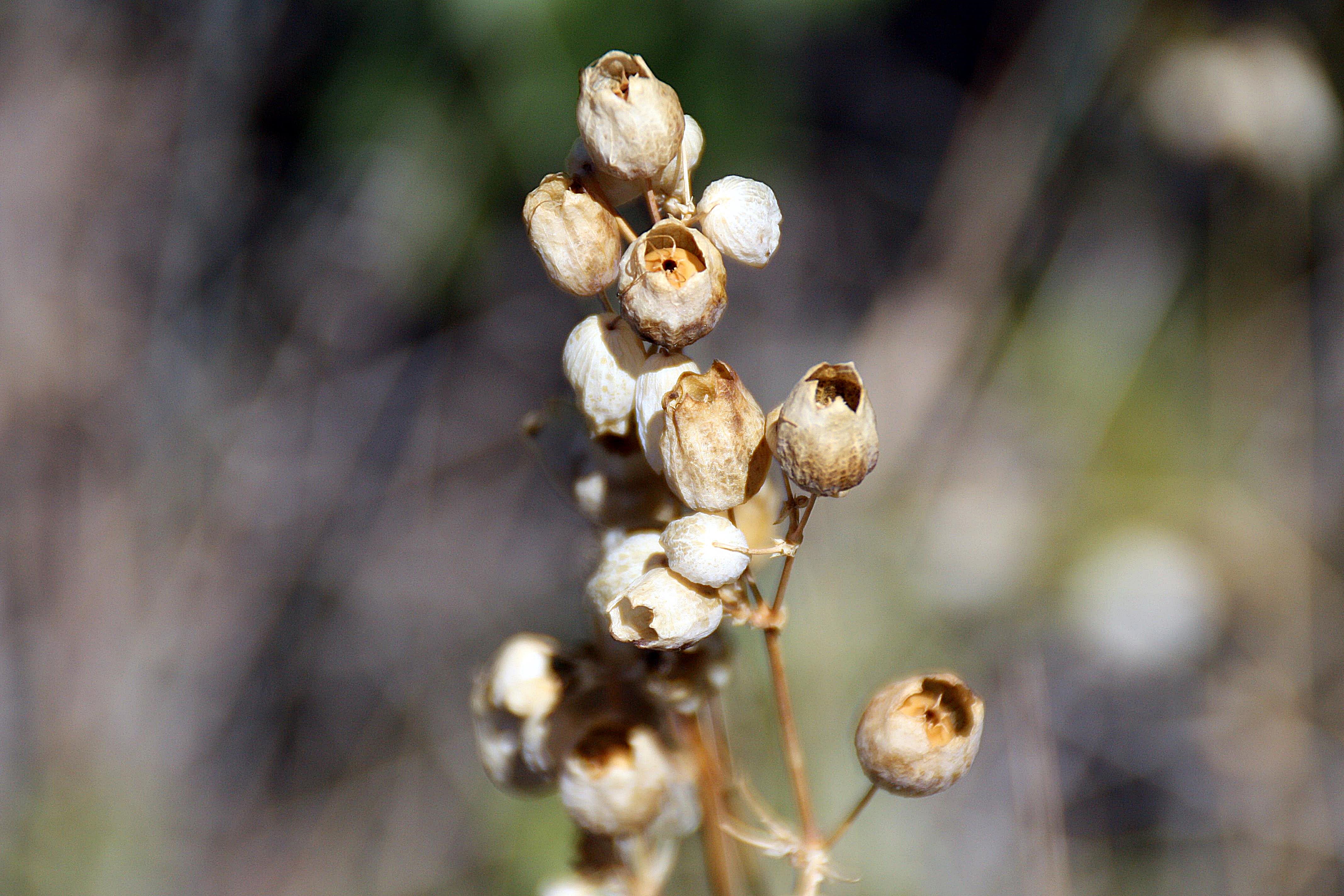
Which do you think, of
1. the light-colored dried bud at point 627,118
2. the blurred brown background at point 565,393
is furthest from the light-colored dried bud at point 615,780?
the blurred brown background at point 565,393

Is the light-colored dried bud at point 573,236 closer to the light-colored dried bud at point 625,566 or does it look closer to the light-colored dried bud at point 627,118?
the light-colored dried bud at point 627,118

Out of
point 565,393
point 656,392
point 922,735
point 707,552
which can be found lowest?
point 922,735

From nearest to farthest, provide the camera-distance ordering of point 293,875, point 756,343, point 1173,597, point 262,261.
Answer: point 1173,597, point 293,875, point 756,343, point 262,261

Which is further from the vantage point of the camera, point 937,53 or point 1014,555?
point 937,53

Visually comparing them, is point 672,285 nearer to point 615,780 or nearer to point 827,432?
point 827,432

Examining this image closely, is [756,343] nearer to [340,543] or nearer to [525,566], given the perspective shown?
[525,566]

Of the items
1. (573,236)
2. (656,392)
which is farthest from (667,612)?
(573,236)

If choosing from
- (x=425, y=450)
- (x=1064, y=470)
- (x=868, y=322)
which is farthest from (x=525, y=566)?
(x=1064, y=470)
